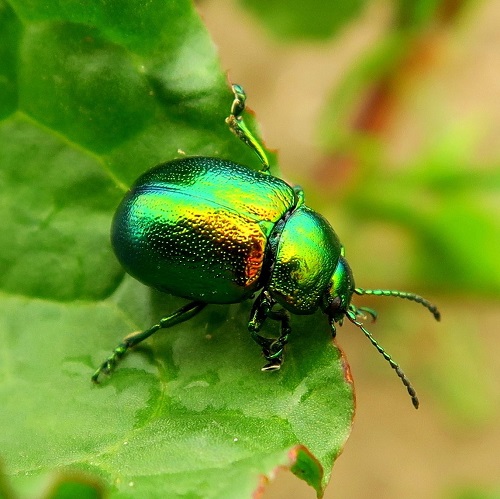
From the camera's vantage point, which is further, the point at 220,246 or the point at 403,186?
the point at 403,186

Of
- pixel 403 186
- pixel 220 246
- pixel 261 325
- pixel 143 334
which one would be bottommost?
pixel 403 186

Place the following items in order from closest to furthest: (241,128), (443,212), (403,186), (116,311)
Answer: (241,128), (116,311), (443,212), (403,186)

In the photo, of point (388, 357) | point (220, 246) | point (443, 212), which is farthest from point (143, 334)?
point (443, 212)

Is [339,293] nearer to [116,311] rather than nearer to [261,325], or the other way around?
[261,325]

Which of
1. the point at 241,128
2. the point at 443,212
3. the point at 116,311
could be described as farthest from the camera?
the point at 443,212

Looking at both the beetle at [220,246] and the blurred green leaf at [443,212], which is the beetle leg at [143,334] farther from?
the blurred green leaf at [443,212]

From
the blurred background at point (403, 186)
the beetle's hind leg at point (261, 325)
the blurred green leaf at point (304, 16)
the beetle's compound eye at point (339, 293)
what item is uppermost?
the blurred green leaf at point (304, 16)

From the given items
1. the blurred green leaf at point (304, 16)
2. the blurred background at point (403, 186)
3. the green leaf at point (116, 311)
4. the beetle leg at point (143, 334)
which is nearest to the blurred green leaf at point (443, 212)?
the blurred background at point (403, 186)

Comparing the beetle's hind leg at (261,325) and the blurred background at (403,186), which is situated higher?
the beetle's hind leg at (261,325)

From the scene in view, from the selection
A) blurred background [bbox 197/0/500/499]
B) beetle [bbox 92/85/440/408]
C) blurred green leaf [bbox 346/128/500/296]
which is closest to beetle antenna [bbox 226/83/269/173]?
beetle [bbox 92/85/440/408]
